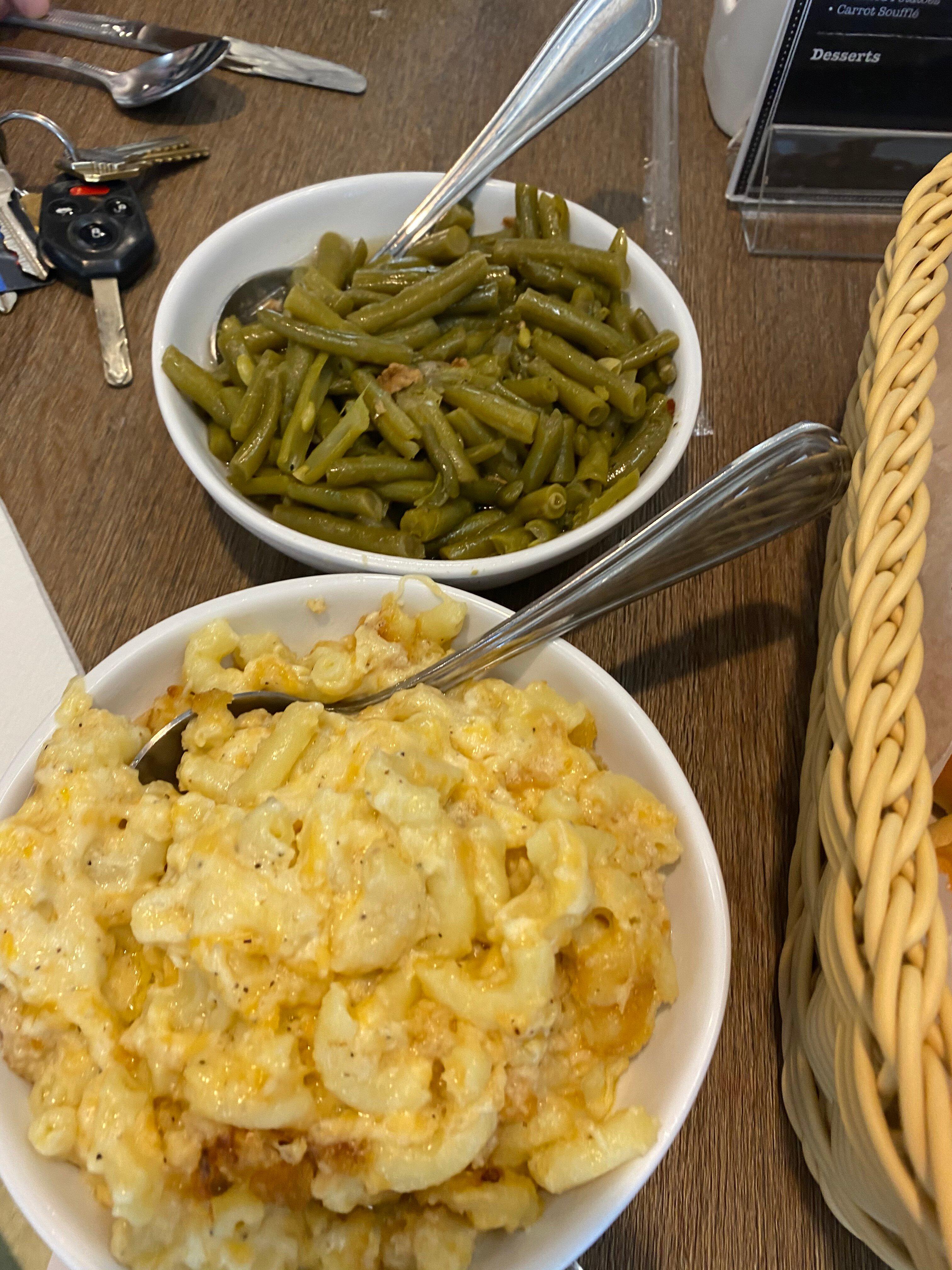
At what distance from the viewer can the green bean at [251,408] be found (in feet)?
3.81

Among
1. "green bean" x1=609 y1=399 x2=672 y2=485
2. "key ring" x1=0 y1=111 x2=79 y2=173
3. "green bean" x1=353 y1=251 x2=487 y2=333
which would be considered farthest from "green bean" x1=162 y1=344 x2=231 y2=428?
"key ring" x1=0 y1=111 x2=79 y2=173

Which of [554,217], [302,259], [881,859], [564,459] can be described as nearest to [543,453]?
[564,459]

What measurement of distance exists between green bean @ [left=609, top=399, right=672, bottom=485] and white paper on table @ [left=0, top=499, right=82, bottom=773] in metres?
0.79

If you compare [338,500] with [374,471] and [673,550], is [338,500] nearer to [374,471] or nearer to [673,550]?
[374,471]

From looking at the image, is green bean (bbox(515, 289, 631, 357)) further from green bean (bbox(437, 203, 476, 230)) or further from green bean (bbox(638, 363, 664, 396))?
green bean (bbox(437, 203, 476, 230))

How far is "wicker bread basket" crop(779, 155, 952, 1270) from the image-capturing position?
0.59 m

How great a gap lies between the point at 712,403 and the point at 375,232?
650 mm

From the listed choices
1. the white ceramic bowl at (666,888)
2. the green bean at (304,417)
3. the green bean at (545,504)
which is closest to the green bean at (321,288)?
the green bean at (304,417)

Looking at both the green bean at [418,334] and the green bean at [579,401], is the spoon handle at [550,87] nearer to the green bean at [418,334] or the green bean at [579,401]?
the green bean at [418,334]

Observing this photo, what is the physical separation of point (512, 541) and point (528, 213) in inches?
24.6

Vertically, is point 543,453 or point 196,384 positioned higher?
point 196,384

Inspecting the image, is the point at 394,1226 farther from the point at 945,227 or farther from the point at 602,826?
the point at 945,227

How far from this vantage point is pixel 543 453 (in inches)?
45.5

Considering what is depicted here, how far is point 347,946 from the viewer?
694 millimetres
